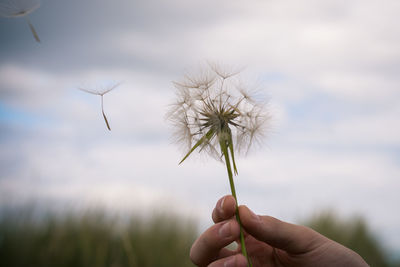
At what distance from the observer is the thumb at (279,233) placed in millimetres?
2209

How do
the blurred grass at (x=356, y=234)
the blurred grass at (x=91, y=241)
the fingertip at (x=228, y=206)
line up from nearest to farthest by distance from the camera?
1. the fingertip at (x=228, y=206)
2. the blurred grass at (x=91, y=241)
3. the blurred grass at (x=356, y=234)

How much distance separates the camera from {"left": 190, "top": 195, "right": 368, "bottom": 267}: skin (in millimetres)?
2197

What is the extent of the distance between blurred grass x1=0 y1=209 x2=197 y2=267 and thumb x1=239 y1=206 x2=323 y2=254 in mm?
2671

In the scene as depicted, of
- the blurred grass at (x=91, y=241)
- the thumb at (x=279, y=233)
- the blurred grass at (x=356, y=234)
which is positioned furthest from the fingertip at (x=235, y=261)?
the blurred grass at (x=356, y=234)

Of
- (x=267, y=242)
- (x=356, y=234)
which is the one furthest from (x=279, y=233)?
(x=356, y=234)

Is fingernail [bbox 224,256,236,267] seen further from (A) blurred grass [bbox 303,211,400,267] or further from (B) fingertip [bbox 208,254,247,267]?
(A) blurred grass [bbox 303,211,400,267]

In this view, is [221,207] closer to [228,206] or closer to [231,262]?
[228,206]

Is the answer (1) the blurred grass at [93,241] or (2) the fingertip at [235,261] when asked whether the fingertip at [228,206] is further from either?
(1) the blurred grass at [93,241]

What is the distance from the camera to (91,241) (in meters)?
6.27

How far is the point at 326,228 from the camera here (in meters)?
13.4

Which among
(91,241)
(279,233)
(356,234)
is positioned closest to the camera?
(279,233)

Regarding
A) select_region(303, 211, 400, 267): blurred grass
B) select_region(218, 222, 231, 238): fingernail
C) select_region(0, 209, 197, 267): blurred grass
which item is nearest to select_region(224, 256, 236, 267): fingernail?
select_region(218, 222, 231, 238): fingernail

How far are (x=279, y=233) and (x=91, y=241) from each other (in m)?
4.85

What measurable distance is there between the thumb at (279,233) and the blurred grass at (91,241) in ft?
8.76
